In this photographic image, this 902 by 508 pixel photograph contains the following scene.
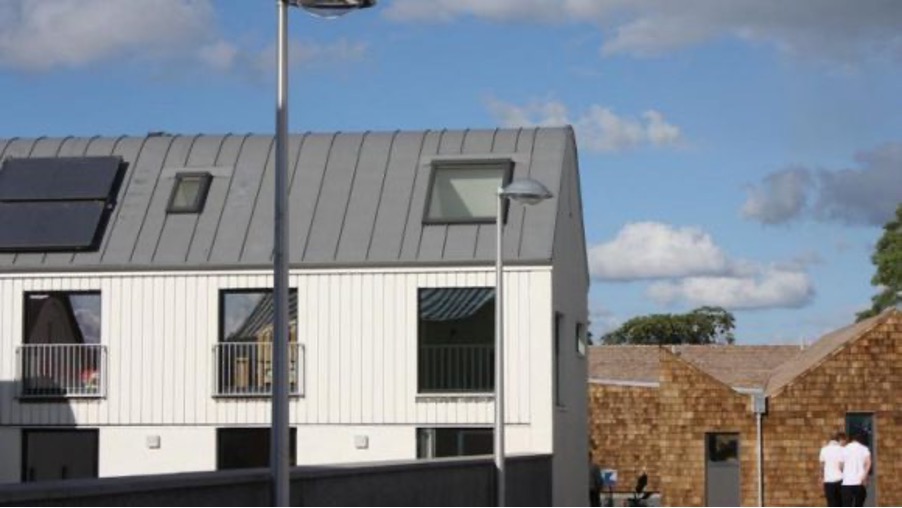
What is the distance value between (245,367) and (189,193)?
3.69 meters

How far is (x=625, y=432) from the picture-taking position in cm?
4672

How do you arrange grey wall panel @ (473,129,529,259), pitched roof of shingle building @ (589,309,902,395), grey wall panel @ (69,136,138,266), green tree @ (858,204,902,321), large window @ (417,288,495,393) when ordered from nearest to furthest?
grey wall panel @ (473,129,529,259), large window @ (417,288,495,393), grey wall panel @ (69,136,138,266), pitched roof of shingle building @ (589,309,902,395), green tree @ (858,204,902,321)

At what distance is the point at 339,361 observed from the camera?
3172cm

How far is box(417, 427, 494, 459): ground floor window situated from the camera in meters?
31.3

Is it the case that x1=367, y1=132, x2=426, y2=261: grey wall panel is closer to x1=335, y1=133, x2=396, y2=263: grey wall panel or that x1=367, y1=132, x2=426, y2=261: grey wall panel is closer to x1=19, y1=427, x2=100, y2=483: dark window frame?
x1=335, y1=133, x2=396, y2=263: grey wall panel

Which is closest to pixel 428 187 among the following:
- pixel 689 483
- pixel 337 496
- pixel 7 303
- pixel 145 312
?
pixel 145 312

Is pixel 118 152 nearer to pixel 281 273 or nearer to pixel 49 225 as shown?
pixel 49 225

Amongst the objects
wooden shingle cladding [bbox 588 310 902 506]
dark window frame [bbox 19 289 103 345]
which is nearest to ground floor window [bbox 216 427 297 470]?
dark window frame [bbox 19 289 103 345]

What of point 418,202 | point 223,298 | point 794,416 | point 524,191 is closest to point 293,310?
point 223,298

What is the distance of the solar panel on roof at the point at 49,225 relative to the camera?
1281 inches

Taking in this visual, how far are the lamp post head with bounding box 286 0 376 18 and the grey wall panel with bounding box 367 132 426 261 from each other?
17704 mm

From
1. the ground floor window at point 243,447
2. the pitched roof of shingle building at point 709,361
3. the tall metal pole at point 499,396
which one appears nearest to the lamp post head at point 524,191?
the tall metal pole at point 499,396

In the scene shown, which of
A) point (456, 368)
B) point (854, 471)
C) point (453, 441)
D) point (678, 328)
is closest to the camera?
point (854, 471)

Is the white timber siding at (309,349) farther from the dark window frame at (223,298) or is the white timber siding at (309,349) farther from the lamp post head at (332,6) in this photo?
the lamp post head at (332,6)
